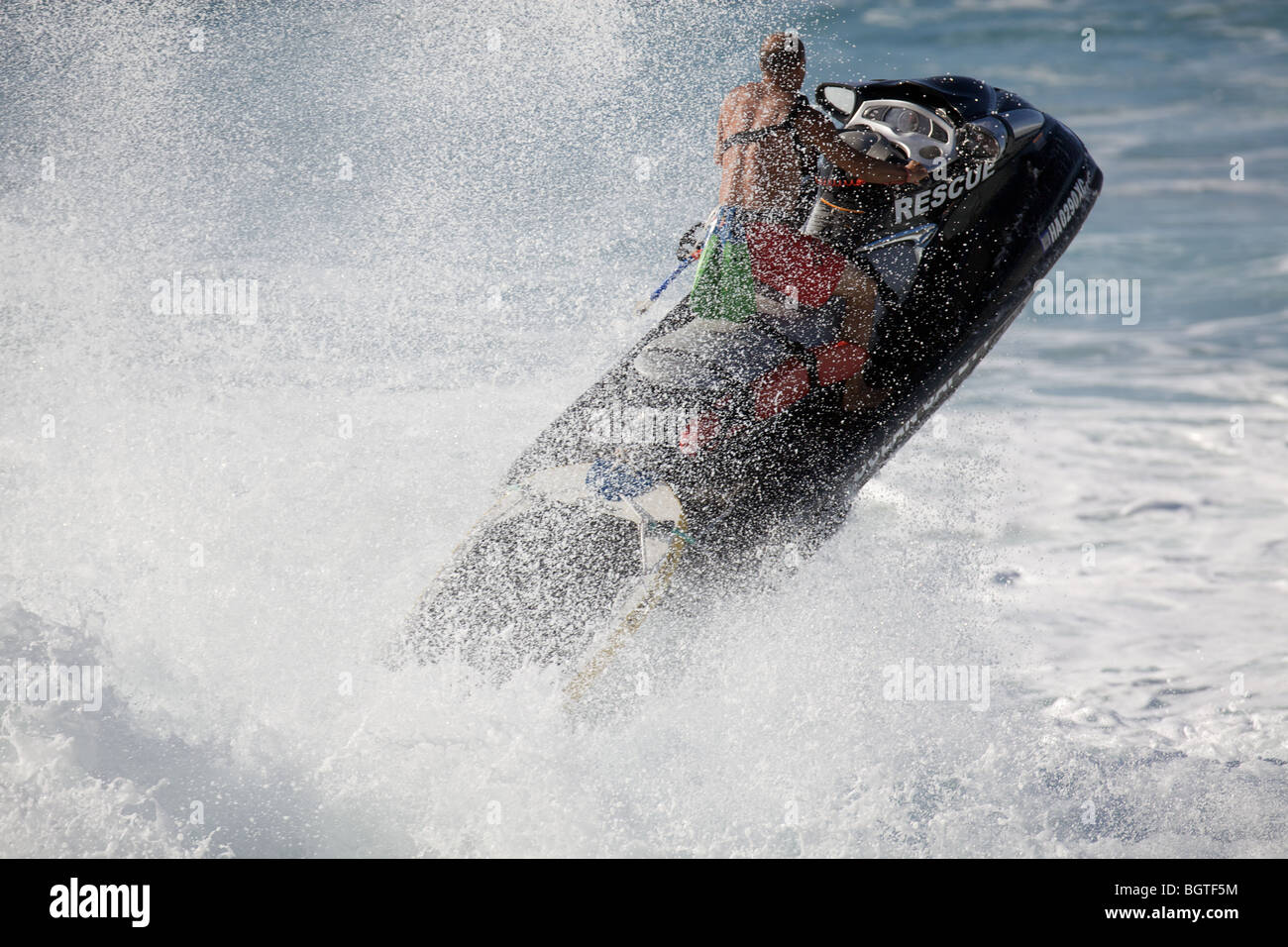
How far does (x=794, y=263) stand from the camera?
4.01m

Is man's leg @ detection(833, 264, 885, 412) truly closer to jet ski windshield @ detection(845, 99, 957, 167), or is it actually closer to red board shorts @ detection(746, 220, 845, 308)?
red board shorts @ detection(746, 220, 845, 308)

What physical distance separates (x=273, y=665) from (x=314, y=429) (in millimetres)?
1979

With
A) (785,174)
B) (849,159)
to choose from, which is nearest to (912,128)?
(849,159)

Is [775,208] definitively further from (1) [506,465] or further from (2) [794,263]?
(1) [506,465]

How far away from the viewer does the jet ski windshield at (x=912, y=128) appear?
437 centimetres

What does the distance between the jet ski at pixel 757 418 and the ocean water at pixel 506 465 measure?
224 millimetres

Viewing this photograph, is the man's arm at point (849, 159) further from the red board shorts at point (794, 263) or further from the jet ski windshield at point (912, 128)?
the red board shorts at point (794, 263)

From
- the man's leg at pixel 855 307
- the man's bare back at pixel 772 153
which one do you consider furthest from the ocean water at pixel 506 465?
the man's bare back at pixel 772 153

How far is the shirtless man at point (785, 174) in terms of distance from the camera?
3932 millimetres

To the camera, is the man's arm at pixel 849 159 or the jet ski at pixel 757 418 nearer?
the jet ski at pixel 757 418

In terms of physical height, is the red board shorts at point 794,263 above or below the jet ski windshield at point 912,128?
below

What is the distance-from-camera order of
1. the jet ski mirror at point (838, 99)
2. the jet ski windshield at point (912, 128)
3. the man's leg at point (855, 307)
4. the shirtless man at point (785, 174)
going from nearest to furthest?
the shirtless man at point (785, 174) → the man's leg at point (855, 307) → the jet ski windshield at point (912, 128) → the jet ski mirror at point (838, 99)

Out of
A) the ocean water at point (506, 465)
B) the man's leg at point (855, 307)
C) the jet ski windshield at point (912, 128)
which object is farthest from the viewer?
the jet ski windshield at point (912, 128)
